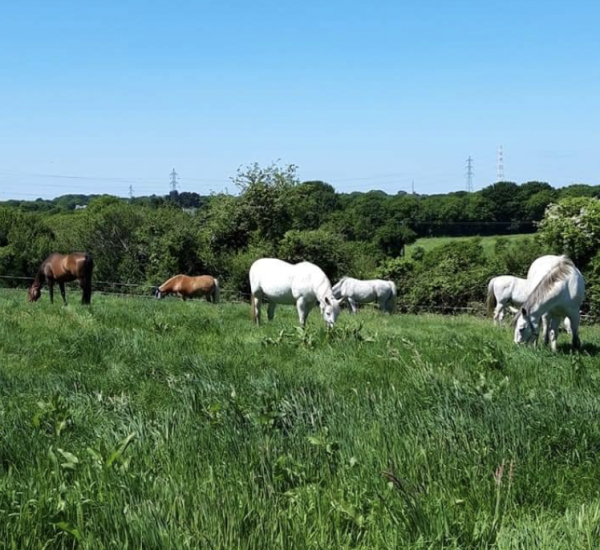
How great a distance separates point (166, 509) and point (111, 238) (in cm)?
4540

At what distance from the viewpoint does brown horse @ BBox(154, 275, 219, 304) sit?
25422 millimetres

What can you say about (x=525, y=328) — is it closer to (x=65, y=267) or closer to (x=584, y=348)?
→ (x=584, y=348)

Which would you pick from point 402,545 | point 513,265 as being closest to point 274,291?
point 402,545

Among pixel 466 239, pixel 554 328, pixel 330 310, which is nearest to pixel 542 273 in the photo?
pixel 554 328

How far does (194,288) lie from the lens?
25484mm

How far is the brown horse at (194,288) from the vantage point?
83.4ft

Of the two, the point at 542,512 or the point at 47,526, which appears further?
the point at 542,512

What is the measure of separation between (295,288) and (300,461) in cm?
907

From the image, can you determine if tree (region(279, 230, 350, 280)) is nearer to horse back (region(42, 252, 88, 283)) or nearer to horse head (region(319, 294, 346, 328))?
horse back (region(42, 252, 88, 283))

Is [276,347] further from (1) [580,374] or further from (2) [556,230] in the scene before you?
(2) [556,230]

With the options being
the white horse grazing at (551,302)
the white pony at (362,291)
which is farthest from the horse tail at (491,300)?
the white horse grazing at (551,302)

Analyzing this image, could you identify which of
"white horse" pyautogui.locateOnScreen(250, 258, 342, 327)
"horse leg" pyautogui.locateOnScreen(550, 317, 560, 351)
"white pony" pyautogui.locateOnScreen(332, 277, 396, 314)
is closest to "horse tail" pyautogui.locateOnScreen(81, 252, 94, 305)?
"white horse" pyautogui.locateOnScreen(250, 258, 342, 327)

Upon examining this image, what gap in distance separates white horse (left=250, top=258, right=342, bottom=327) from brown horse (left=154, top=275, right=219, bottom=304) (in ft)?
38.8

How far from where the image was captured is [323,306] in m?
11.7
